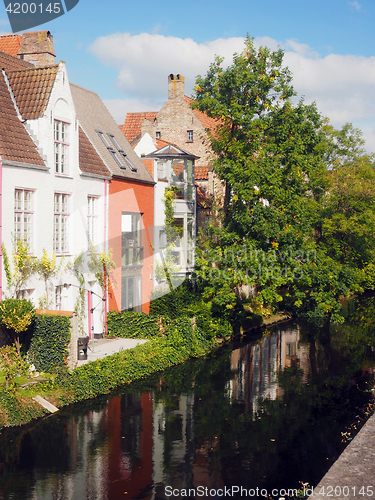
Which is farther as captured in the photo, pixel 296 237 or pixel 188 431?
pixel 296 237

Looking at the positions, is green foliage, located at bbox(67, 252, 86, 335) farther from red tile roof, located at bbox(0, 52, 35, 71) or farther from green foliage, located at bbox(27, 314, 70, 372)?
red tile roof, located at bbox(0, 52, 35, 71)

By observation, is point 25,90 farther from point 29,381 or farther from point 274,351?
point 274,351

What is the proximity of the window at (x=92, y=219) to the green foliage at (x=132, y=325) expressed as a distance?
402cm

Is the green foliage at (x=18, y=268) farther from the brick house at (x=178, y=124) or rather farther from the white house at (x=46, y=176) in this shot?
the brick house at (x=178, y=124)

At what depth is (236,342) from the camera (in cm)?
3128

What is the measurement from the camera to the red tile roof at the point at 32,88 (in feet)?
73.2

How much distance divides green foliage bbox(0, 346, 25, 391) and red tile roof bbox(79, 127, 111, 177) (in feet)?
31.6

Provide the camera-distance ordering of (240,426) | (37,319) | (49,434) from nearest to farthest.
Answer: (49,434) < (240,426) < (37,319)

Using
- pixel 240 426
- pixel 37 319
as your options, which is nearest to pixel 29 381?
pixel 37 319

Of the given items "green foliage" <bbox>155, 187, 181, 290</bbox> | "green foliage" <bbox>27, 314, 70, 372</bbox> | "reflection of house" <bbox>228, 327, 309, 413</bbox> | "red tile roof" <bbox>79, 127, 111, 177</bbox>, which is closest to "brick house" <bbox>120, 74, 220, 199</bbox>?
"green foliage" <bbox>155, 187, 181, 290</bbox>

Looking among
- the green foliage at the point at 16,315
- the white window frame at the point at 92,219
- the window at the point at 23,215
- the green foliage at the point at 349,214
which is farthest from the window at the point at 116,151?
the green foliage at the point at 349,214

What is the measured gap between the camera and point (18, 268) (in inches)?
805

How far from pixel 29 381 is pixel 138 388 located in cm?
464

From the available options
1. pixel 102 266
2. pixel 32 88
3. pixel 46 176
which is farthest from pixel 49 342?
pixel 32 88
